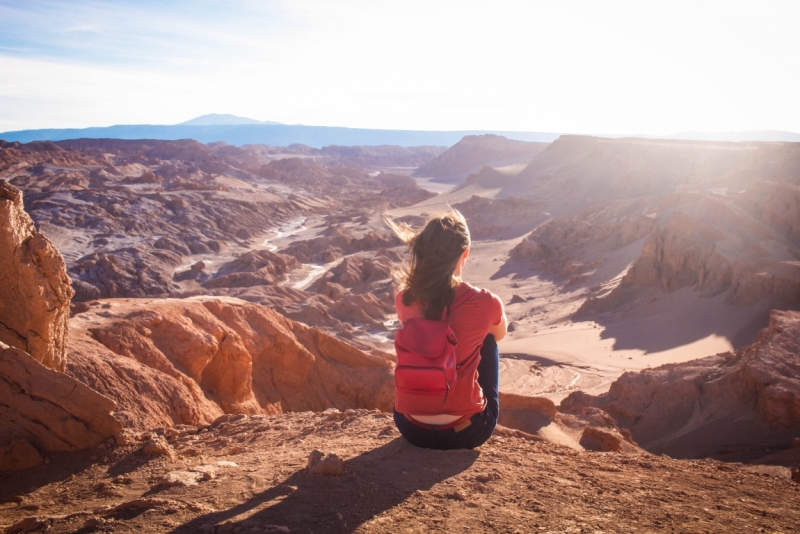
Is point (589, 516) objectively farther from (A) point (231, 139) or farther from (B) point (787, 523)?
(A) point (231, 139)

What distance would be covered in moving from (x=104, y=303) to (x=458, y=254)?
620cm

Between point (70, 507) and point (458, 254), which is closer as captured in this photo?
point (70, 507)

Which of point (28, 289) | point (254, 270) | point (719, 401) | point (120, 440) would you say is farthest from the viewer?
point (254, 270)

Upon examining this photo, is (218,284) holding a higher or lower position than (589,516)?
lower

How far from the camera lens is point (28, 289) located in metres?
4.77

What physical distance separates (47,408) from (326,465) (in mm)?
1977

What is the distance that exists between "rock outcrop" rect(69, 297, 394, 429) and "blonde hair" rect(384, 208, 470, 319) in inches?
134

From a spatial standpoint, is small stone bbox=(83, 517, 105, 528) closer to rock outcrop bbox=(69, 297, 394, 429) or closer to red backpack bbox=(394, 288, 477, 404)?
red backpack bbox=(394, 288, 477, 404)

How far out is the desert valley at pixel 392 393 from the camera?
260 centimetres

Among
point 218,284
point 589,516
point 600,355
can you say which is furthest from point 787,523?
point 218,284

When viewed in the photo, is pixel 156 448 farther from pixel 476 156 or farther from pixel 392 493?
pixel 476 156

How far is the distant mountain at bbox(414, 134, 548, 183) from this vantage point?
8057 centimetres

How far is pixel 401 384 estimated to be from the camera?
120 inches

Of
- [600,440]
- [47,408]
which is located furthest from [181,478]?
[600,440]
